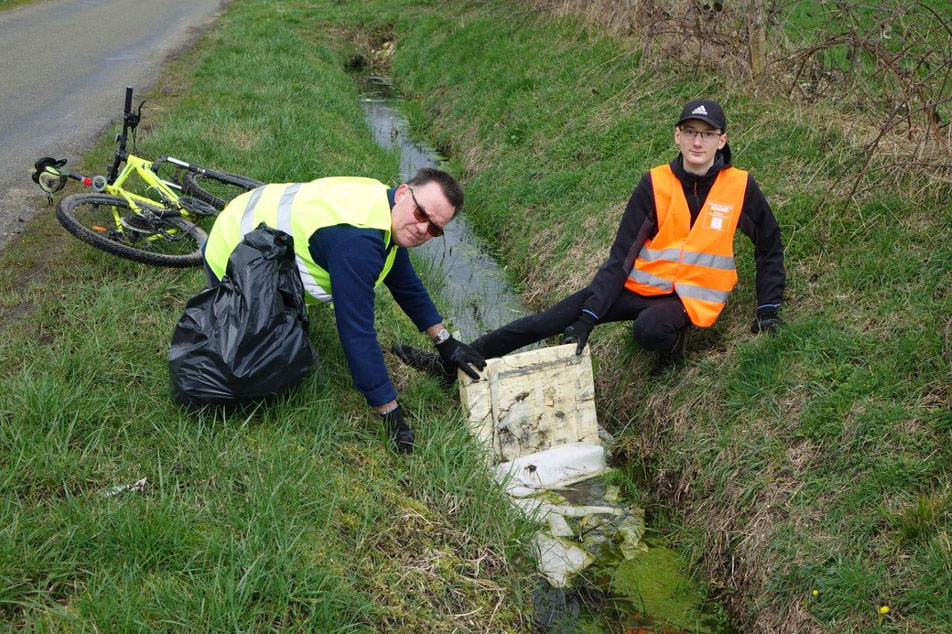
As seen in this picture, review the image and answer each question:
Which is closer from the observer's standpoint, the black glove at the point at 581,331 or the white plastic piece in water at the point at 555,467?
the white plastic piece in water at the point at 555,467

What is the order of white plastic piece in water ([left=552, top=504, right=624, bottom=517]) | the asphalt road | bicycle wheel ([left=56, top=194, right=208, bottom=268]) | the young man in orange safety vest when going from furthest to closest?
the asphalt road → bicycle wheel ([left=56, top=194, right=208, bottom=268]) → the young man in orange safety vest → white plastic piece in water ([left=552, top=504, right=624, bottom=517])

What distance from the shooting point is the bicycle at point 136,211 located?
4867 millimetres

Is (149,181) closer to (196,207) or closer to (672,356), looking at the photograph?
(196,207)

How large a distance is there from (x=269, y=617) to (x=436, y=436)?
4.42 ft

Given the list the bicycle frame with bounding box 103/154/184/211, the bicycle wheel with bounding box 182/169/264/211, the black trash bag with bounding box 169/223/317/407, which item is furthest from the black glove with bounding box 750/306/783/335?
→ the bicycle frame with bounding box 103/154/184/211

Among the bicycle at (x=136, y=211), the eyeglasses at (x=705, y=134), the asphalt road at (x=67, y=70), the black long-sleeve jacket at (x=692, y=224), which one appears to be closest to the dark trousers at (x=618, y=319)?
the black long-sleeve jacket at (x=692, y=224)

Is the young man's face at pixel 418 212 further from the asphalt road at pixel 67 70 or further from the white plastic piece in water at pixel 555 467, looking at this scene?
the asphalt road at pixel 67 70

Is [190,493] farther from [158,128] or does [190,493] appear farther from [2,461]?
[158,128]

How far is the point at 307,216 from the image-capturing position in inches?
140

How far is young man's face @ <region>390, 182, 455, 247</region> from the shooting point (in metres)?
3.45

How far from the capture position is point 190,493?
320 centimetres

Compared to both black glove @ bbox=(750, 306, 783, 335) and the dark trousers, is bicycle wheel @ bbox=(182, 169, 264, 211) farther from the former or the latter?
black glove @ bbox=(750, 306, 783, 335)

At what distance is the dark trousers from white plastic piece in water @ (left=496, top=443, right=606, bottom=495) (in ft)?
2.22

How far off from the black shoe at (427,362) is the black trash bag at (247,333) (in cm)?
98
